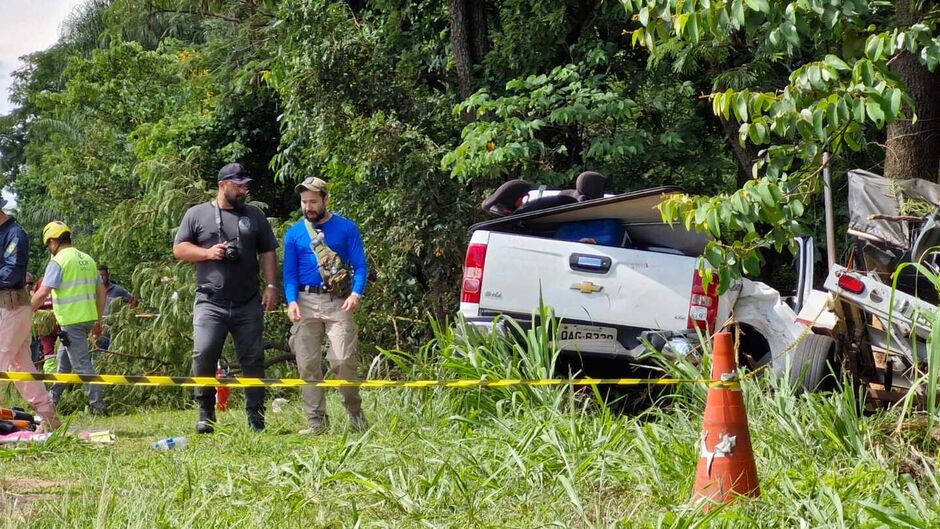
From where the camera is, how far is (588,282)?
23.9ft

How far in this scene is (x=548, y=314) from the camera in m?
6.83

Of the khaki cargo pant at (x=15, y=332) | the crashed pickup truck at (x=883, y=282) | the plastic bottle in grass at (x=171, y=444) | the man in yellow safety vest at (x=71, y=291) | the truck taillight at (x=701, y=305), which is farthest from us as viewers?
the man in yellow safety vest at (x=71, y=291)

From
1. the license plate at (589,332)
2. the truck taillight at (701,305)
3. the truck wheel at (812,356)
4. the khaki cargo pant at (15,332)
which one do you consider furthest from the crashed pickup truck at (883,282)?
the khaki cargo pant at (15,332)

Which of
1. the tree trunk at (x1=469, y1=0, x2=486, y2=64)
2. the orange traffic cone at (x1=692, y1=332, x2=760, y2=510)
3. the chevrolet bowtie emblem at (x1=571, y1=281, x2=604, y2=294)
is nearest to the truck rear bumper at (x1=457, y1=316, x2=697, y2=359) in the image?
the chevrolet bowtie emblem at (x1=571, y1=281, x2=604, y2=294)

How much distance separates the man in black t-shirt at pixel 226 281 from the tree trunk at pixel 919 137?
437cm

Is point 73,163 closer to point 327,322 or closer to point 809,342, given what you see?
point 327,322

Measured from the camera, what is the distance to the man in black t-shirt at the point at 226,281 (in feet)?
24.2

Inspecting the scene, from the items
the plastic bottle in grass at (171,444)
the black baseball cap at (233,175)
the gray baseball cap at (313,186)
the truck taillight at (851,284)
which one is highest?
the black baseball cap at (233,175)

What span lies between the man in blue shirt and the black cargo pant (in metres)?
0.26

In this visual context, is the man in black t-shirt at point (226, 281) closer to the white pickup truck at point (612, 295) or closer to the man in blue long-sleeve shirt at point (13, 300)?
the man in blue long-sleeve shirt at point (13, 300)

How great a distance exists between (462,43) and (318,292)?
5.82 m

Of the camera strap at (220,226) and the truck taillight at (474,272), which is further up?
the camera strap at (220,226)

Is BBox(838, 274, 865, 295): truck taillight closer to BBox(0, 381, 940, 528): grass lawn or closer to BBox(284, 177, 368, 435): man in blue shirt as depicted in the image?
BBox(0, 381, 940, 528): grass lawn

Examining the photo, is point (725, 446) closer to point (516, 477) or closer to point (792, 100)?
point (516, 477)
